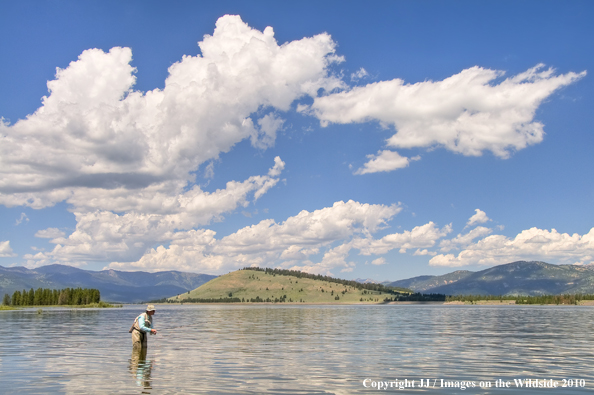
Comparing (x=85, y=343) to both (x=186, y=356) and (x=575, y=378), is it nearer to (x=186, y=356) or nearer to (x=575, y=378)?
(x=186, y=356)

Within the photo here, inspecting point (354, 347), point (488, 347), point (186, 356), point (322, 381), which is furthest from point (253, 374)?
point (488, 347)

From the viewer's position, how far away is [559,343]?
47.8 metres

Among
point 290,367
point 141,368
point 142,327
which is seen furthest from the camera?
point 142,327

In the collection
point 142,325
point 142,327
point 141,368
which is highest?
point 142,325

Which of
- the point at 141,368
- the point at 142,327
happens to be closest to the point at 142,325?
the point at 142,327

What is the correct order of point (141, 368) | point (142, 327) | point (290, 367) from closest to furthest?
point (141, 368) < point (290, 367) < point (142, 327)

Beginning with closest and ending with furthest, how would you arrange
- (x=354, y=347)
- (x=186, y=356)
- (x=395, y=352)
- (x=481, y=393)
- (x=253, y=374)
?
→ 1. (x=481, y=393)
2. (x=253, y=374)
3. (x=186, y=356)
4. (x=395, y=352)
5. (x=354, y=347)

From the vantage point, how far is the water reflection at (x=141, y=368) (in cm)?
2489

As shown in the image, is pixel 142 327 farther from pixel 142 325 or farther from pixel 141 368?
pixel 141 368

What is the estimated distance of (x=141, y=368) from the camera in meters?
30.6

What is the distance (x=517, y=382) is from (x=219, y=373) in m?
16.7

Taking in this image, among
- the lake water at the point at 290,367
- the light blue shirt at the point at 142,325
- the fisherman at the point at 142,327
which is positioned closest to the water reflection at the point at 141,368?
the lake water at the point at 290,367

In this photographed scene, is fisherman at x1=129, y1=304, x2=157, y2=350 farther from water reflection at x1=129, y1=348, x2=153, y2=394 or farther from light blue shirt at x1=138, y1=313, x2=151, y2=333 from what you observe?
water reflection at x1=129, y1=348, x2=153, y2=394

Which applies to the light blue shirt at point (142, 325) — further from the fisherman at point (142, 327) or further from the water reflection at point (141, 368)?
the water reflection at point (141, 368)
